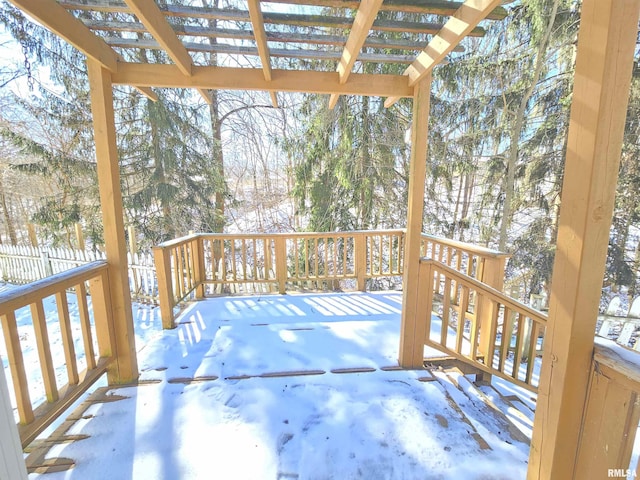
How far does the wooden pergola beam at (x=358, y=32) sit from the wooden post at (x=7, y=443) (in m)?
1.95

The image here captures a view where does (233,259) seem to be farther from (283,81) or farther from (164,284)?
(283,81)

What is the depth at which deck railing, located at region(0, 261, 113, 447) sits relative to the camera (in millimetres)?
1469

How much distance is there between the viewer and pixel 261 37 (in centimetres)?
177

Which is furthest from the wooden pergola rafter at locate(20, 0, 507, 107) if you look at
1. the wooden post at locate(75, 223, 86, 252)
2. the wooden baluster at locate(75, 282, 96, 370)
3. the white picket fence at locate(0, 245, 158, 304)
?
the wooden post at locate(75, 223, 86, 252)

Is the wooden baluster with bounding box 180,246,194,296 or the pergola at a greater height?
the pergola

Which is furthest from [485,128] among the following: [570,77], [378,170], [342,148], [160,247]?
[160,247]

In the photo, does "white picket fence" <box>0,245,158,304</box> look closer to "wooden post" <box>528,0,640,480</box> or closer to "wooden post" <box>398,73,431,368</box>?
"wooden post" <box>398,73,431,368</box>

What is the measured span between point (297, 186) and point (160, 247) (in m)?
3.90

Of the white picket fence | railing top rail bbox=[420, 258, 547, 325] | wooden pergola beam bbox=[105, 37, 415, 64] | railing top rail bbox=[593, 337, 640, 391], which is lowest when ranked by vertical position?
the white picket fence

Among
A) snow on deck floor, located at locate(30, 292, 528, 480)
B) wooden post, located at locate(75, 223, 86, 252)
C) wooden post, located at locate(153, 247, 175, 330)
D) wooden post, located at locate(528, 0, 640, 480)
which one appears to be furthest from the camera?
wooden post, located at locate(75, 223, 86, 252)

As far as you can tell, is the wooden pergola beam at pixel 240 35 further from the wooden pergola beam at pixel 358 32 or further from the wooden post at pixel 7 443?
the wooden post at pixel 7 443

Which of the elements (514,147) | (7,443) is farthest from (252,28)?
(514,147)

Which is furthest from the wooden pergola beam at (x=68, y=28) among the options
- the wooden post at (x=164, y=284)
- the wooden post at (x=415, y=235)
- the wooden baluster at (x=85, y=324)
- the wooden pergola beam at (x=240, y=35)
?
the wooden post at (x=415, y=235)

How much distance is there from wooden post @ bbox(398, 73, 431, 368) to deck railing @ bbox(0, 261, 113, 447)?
2.35 meters
